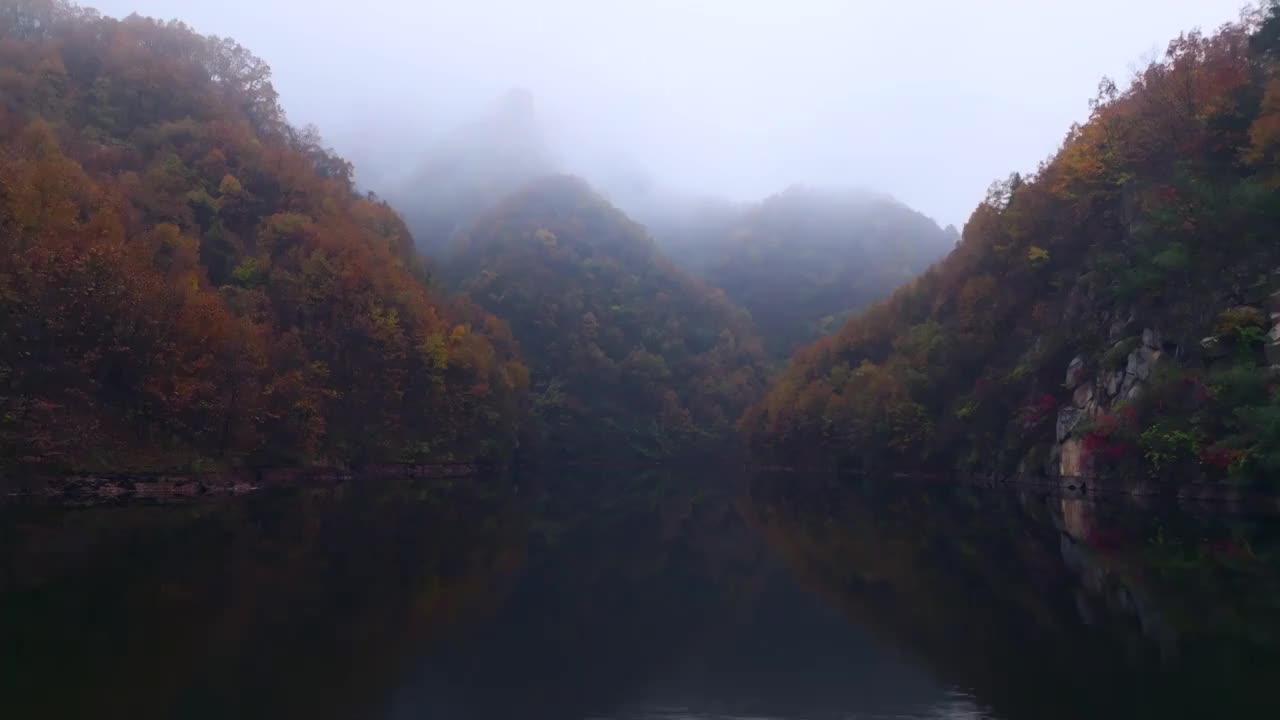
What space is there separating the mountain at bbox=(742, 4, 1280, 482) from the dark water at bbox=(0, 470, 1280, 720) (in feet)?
A: 29.6

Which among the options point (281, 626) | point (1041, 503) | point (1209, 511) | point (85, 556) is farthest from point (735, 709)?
point (1041, 503)

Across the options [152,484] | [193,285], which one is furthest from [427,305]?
[152,484]

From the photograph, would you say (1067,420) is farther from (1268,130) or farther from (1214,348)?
→ (1268,130)

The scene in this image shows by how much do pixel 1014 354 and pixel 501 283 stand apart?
80290 millimetres

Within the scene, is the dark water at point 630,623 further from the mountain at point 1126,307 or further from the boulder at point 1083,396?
the boulder at point 1083,396

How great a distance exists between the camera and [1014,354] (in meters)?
54.6

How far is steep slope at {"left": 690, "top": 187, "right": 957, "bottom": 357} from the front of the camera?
163m

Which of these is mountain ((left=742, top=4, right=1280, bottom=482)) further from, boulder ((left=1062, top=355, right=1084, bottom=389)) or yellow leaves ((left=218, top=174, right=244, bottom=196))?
yellow leaves ((left=218, top=174, right=244, bottom=196))

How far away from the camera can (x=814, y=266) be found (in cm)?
17962

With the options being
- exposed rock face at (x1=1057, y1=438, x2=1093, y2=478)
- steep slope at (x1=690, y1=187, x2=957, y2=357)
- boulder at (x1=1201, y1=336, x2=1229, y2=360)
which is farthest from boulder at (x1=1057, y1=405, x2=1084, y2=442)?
steep slope at (x1=690, y1=187, x2=957, y2=357)

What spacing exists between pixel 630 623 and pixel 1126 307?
1461 inches

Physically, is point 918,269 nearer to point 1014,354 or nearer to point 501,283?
point 501,283

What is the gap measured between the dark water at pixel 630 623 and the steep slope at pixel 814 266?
129 meters

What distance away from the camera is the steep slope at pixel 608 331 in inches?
4638
